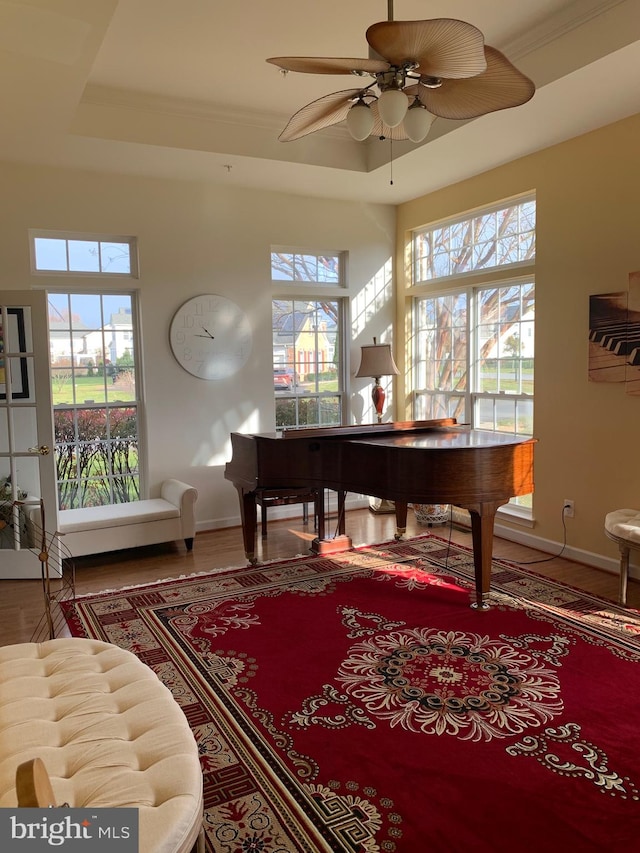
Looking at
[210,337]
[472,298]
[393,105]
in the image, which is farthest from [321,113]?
[472,298]

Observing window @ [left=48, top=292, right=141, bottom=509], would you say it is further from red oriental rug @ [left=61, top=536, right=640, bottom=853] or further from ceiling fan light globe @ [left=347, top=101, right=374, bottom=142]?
ceiling fan light globe @ [left=347, top=101, right=374, bottom=142]

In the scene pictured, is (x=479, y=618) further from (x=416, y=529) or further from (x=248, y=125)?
(x=248, y=125)


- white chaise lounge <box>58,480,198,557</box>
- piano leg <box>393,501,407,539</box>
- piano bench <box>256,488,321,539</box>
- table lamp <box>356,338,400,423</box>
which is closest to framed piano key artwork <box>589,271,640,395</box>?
piano leg <box>393,501,407,539</box>

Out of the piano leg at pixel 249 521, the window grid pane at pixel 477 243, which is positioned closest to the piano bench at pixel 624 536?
the window grid pane at pixel 477 243

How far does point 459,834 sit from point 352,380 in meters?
4.78

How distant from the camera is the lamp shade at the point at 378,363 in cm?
600

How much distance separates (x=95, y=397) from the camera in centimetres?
544

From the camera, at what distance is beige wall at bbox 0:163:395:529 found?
503 centimetres

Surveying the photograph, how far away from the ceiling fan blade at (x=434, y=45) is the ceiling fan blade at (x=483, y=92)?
16 cm

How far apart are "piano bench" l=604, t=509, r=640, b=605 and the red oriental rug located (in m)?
0.18

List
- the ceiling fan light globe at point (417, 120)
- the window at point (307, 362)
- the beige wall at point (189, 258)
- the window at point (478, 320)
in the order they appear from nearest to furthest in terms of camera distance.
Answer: the ceiling fan light globe at point (417, 120) < the beige wall at point (189, 258) < the window at point (478, 320) < the window at point (307, 362)

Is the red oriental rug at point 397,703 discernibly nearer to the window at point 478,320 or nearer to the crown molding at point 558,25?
the window at point 478,320

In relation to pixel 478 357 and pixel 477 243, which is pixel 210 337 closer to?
pixel 478 357

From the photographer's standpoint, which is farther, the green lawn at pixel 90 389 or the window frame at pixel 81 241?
the green lawn at pixel 90 389
